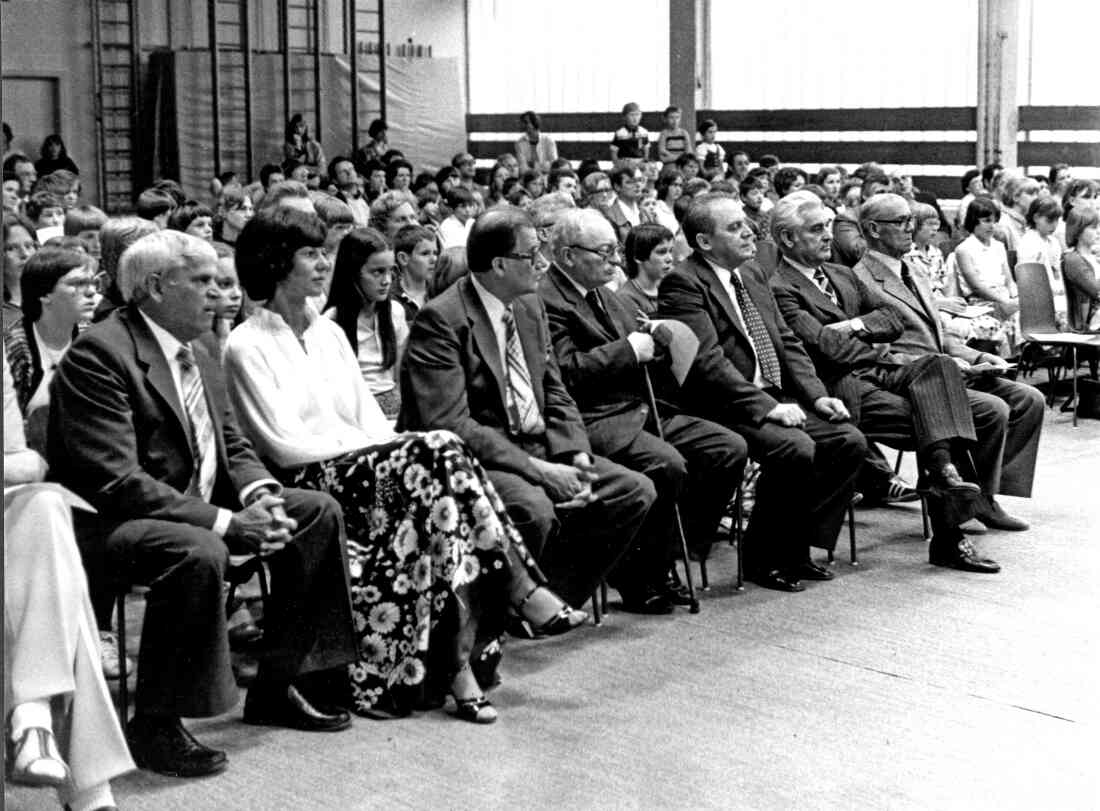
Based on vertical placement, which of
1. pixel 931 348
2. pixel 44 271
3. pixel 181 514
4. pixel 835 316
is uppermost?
pixel 44 271

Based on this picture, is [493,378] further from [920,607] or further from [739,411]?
[920,607]

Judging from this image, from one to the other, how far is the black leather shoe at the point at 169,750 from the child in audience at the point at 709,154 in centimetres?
909

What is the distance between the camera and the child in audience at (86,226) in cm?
568

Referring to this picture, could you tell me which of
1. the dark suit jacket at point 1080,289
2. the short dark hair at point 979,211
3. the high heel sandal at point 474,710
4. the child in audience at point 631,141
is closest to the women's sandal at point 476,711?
the high heel sandal at point 474,710

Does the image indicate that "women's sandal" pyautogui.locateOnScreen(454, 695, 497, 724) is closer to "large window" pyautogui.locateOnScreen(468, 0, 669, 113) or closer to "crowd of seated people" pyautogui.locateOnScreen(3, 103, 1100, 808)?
"crowd of seated people" pyautogui.locateOnScreen(3, 103, 1100, 808)

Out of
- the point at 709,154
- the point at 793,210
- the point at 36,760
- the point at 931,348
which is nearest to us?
the point at 36,760

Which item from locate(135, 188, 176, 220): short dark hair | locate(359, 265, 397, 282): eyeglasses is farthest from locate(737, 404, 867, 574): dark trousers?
locate(135, 188, 176, 220): short dark hair

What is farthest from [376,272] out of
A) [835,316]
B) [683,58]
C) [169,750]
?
[683,58]

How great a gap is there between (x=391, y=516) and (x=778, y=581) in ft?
5.16

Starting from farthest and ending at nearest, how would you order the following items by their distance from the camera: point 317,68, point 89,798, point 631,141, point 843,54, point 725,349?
point 317,68, point 843,54, point 631,141, point 725,349, point 89,798

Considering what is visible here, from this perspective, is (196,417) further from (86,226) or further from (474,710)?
(86,226)

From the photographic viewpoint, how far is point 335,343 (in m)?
3.90

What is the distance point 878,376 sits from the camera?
17.8ft

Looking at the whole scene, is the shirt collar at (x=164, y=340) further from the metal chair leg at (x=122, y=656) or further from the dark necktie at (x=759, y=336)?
the dark necktie at (x=759, y=336)
